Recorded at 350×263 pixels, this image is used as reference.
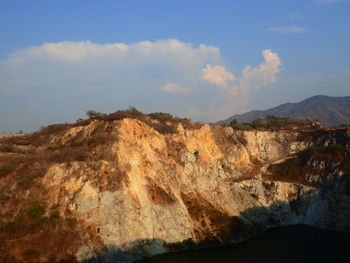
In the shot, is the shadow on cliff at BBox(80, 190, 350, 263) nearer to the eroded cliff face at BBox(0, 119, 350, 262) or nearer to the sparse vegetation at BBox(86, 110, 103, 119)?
the eroded cliff face at BBox(0, 119, 350, 262)

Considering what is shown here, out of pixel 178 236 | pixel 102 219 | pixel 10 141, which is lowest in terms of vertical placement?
pixel 178 236

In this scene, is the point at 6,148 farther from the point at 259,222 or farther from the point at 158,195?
the point at 259,222

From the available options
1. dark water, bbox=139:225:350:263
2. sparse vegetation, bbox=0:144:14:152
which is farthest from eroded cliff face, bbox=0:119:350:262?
dark water, bbox=139:225:350:263

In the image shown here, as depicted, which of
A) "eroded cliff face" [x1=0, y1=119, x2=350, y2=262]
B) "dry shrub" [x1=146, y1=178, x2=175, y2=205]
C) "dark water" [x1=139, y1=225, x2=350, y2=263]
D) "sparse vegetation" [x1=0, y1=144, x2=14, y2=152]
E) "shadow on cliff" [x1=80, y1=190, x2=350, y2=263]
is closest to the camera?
"eroded cliff face" [x1=0, y1=119, x2=350, y2=262]

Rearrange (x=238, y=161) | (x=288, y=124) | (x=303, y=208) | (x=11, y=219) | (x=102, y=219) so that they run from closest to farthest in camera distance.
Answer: (x=11, y=219)
(x=102, y=219)
(x=303, y=208)
(x=238, y=161)
(x=288, y=124)

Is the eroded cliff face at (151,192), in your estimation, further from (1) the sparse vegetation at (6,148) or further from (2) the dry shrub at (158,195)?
(1) the sparse vegetation at (6,148)

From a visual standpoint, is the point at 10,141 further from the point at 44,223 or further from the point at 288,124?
the point at 288,124

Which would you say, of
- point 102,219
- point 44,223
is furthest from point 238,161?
point 44,223
